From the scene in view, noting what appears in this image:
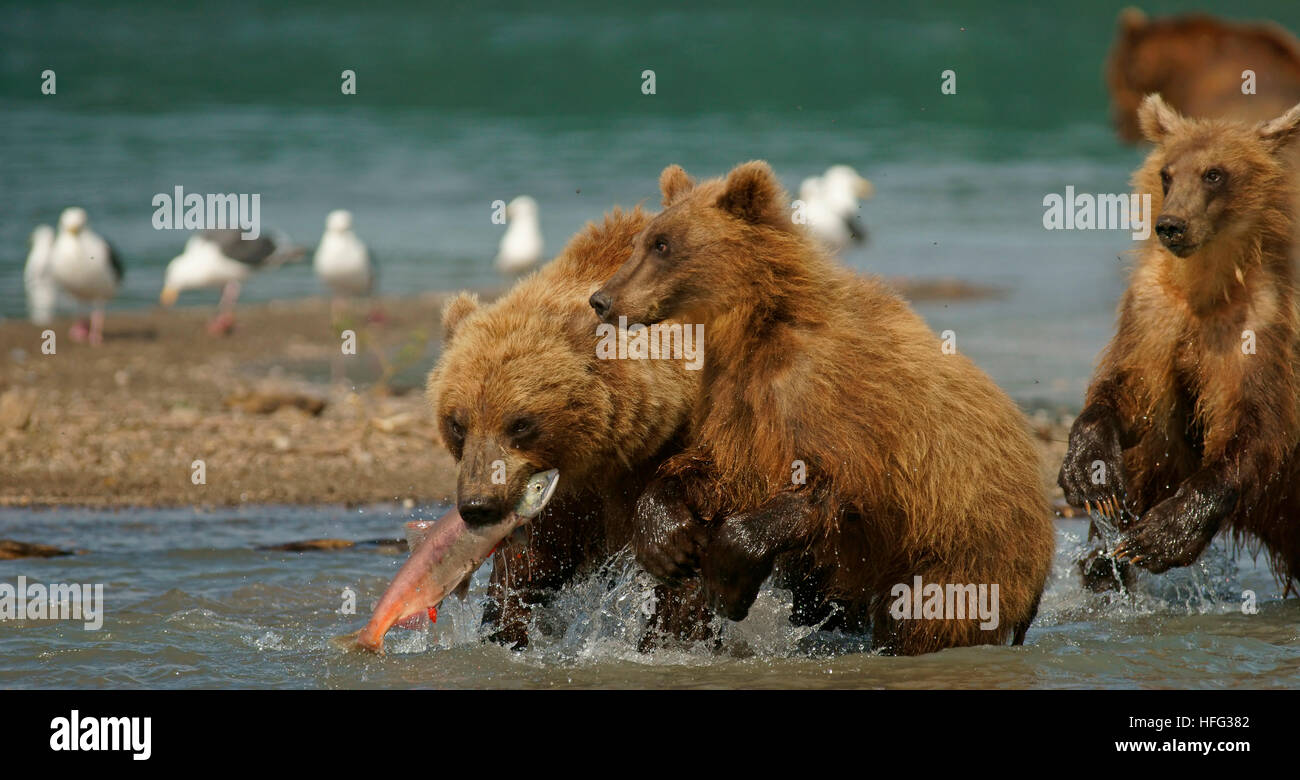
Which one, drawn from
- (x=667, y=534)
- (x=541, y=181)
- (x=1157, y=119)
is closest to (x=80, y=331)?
(x=667, y=534)

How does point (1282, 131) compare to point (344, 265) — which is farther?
A: point (344, 265)

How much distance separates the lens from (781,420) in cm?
579

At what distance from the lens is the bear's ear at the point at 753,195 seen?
19.2 feet

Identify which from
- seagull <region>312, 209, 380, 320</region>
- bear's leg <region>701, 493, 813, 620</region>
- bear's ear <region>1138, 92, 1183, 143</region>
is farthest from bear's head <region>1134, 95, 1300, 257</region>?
seagull <region>312, 209, 380, 320</region>

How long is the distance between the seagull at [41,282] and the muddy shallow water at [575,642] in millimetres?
8429

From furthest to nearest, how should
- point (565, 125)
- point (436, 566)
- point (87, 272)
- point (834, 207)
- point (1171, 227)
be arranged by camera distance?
point (565, 125)
point (834, 207)
point (87, 272)
point (1171, 227)
point (436, 566)

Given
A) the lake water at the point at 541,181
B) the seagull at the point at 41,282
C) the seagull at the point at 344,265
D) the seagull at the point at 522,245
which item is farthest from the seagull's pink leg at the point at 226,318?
the seagull at the point at 522,245

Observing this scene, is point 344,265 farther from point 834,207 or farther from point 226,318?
point 834,207

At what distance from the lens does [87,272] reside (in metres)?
14.9

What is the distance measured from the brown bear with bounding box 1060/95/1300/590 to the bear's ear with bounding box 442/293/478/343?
2.51 m

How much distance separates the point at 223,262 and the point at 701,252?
10975mm

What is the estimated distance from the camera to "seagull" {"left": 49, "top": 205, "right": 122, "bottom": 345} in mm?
14865
